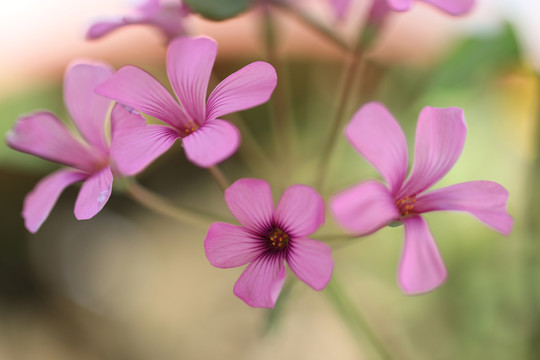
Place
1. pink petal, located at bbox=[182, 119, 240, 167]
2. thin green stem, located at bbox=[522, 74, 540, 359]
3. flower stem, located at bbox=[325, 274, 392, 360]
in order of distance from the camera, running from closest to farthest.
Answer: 1. pink petal, located at bbox=[182, 119, 240, 167]
2. flower stem, located at bbox=[325, 274, 392, 360]
3. thin green stem, located at bbox=[522, 74, 540, 359]

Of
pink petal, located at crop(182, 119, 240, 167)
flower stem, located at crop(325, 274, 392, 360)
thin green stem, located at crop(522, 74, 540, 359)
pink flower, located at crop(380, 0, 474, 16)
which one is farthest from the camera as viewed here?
thin green stem, located at crop(522, 74, 540, 359)

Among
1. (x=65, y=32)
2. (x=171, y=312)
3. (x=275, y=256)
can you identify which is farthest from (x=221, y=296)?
(x=275, y=256)

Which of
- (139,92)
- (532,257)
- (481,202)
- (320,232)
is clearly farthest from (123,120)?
(532,257)

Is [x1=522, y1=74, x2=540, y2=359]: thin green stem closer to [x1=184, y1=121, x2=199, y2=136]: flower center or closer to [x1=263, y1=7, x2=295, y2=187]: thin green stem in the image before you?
[x1=263, y1=7, x2=295, y2=187]: thin green stem

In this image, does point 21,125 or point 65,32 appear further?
point 65,32

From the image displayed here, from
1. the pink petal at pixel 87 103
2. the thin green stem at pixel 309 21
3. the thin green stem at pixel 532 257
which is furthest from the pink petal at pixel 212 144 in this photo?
the thin green stem at pixel 532 257

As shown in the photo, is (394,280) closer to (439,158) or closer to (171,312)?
(171,312)

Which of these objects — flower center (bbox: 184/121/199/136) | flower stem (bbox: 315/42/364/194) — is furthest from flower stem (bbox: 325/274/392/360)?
flower center (bbox: 184/121/199/136)
